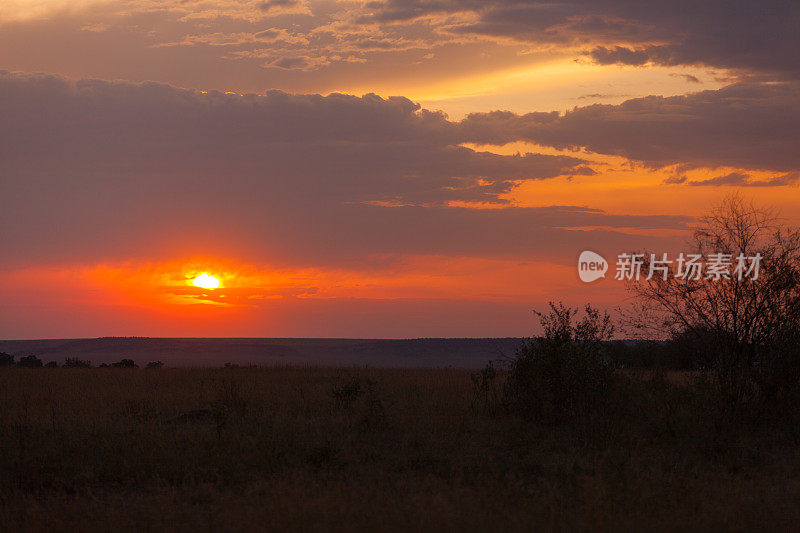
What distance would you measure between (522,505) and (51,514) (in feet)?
18.7

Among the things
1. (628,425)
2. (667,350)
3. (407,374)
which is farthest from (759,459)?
(667,350)

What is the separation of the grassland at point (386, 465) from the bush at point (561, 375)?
52 centimetres

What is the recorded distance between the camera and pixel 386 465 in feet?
38.8

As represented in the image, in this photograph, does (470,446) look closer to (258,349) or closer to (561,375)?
(561,375)

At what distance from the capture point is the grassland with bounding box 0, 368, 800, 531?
28.7 feet

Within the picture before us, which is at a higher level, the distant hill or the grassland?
the grassland

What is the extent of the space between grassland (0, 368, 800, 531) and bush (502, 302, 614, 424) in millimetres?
523

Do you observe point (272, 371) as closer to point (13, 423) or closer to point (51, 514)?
point (13, 423)

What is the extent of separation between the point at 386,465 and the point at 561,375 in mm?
5378

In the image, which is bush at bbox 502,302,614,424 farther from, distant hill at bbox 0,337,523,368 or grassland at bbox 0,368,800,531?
distant hill at bbox 0,337,523,368

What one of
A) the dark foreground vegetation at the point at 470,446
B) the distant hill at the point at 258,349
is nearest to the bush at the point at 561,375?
the dark foreground vegetation at the point at 470,446

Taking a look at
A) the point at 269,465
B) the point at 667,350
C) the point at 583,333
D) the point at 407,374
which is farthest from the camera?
the point at 667,350

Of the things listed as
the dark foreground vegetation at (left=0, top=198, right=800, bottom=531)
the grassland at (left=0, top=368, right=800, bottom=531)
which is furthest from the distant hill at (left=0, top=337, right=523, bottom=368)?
the grassland at (left=0, top=368, right=800, bottom=531)

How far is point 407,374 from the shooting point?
27250 millimetres
